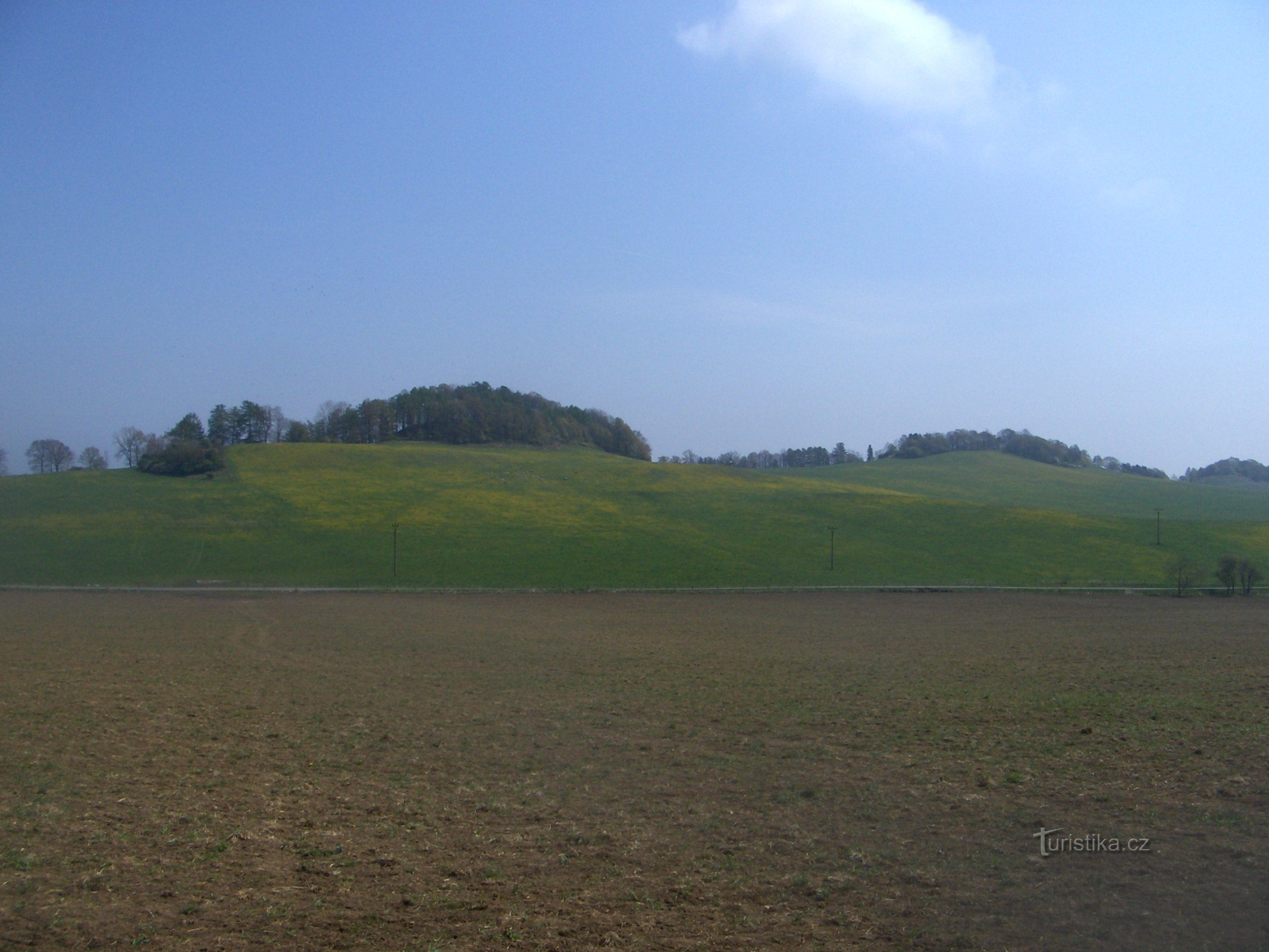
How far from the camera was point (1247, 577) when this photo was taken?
161 ft

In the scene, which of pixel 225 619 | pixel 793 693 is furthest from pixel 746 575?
pixel 793 693

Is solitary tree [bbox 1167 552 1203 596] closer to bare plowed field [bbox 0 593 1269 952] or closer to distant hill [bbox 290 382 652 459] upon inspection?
bare plowed field [bbox 0 593 1269 952]

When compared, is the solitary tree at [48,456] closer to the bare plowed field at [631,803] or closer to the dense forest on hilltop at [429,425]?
the dense forest on hilltop at [429,425]

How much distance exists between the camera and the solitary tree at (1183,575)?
48.6 metres

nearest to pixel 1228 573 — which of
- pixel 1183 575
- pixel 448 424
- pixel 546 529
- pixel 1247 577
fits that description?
pixel 1247 577

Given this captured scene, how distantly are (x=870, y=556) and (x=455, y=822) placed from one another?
53.0 meters

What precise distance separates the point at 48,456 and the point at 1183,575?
14445 centimetres

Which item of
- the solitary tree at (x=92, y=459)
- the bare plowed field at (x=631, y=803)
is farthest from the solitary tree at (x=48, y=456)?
the bare plowed field at (x=631, y=803)

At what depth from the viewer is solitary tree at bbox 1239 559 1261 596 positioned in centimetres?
4881

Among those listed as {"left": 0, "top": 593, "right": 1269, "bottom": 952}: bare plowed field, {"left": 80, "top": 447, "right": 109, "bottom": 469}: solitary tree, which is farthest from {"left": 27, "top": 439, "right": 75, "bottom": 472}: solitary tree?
{"left": 0, "top": 593, "right": 1269, "bottom": 952}: bare plowed field

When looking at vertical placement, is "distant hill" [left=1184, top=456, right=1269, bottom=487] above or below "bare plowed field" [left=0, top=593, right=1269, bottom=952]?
above

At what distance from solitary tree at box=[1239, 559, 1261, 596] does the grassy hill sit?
4701 millimetres

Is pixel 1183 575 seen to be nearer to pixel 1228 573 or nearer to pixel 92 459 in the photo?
pixel 1228 573

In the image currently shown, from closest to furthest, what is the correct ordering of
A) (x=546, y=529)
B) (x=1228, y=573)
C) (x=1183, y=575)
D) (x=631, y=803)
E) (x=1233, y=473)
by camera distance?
(x=631, y=803), (x=1228, y=573), (x=1183, y=575), (x=546, y=529), (x=1233, y=473)
